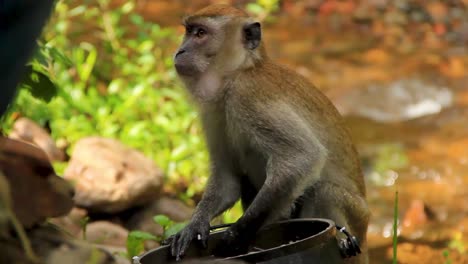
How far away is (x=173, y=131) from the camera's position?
7.80 m

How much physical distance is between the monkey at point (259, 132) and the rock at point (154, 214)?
1.84 m

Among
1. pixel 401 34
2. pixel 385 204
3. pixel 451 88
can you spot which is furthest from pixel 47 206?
pixel 401 34

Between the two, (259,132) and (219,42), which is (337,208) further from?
(219,42)

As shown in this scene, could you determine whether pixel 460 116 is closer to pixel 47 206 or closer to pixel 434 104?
pixel 434 104

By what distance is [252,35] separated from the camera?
472cm

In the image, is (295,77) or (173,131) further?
(173,131)

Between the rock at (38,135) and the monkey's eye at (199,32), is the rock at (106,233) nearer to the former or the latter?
the rock at (38,135)

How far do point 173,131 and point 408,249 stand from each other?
6.99 feet

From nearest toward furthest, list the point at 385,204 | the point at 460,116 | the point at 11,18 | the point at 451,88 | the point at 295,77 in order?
the point at 11,18 → the point at 295,77 → the point at 385,204 → the point at 460,116 → the point at 451,88

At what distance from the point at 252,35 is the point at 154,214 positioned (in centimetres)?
231

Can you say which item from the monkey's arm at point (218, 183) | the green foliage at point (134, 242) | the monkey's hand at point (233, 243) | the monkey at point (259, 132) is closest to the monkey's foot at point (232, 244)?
the monkey's hand at point (233, 243)

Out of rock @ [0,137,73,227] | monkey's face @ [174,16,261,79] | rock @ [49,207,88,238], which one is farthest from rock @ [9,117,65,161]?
rock @ [0,137,73,227]

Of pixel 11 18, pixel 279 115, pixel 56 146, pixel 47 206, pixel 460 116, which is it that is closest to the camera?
pixel 11 18

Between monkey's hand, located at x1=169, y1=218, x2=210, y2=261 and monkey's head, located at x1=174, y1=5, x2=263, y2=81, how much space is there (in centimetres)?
79
